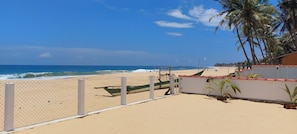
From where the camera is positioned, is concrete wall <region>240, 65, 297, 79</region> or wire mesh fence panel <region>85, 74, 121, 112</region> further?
concrete wall <region>240, 65, 297, 79</region>

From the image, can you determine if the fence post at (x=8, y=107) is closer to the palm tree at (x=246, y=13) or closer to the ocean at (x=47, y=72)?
the ocean at (x=47, y=72)

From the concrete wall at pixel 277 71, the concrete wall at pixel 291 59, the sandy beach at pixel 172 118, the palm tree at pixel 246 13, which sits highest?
the palm tree at pixel 246 13

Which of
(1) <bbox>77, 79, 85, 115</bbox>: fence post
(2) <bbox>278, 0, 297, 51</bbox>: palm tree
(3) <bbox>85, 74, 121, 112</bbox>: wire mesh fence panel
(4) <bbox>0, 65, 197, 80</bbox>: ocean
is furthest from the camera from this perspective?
(4) <bbox>0, 65, 197, 80</bbox>: ocean

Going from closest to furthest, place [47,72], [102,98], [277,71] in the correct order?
1. [102,98]
2. [277,71]
3. [47,72]

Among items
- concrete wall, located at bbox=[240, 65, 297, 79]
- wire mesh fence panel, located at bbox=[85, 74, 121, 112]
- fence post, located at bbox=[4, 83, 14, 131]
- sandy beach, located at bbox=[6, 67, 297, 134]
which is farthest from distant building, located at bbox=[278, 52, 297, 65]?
fence post, located at bbox=[4, 83, 14, 131]

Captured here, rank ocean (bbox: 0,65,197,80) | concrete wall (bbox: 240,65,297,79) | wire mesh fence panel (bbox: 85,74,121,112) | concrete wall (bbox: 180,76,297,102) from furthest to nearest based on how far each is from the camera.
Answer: ocean (bbox: 0,65,197,80), concrete wall (bbox: 240,65,297,79), wire mesh fence panel (bbox: 85,74,121,112), concrete wall (bbox: 180,76,297,102)

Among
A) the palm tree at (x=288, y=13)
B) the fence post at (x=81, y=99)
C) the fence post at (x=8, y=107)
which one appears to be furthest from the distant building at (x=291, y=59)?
the fence post at (x=8, y=107)

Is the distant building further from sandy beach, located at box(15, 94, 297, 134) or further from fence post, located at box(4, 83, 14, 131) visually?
fence post, located at box(4, 83, 14, 131)

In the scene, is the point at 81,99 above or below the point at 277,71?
below

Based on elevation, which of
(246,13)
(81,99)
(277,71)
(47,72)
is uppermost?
(246,13)

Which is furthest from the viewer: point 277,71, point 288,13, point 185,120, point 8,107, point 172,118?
point 288,13

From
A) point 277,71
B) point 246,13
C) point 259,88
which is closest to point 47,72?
point 246,13

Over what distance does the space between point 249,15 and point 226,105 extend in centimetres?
1535

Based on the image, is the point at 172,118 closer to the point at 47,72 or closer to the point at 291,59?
the point at 291,59
